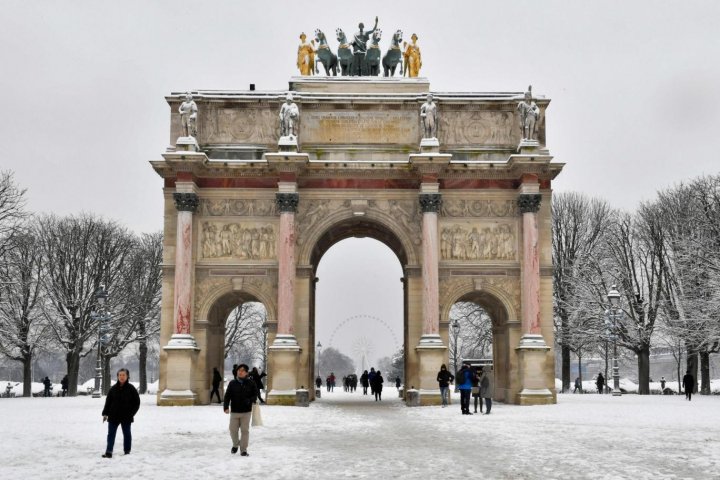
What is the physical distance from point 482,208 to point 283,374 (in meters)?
9.75

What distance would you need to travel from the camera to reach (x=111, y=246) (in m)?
50.9

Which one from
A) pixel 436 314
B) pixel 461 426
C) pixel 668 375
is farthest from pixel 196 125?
pixel 668 375

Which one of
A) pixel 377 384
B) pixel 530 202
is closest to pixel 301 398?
pixel 377 384

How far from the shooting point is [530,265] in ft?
108

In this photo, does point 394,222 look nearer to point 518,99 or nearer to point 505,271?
point 505,271

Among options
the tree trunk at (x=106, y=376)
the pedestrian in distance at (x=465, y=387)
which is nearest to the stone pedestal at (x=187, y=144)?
the pedestrian in distance at (x=465, y=387)

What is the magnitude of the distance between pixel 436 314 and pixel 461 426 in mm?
11886

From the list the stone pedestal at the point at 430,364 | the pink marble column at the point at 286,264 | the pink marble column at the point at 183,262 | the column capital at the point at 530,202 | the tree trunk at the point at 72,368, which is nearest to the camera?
the stone pedestal at the point at 430,364

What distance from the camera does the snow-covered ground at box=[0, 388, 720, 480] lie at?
1279 centimetres

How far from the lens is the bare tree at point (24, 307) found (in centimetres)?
4559

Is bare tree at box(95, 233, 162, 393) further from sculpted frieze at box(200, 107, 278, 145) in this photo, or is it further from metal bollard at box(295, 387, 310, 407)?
metal bollard at box(295, 387, 310, 407)

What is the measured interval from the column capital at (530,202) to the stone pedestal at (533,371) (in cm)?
463

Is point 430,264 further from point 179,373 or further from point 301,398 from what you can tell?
point 179,373

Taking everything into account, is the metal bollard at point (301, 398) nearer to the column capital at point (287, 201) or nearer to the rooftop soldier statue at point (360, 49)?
the column capital at point (287, 201)
